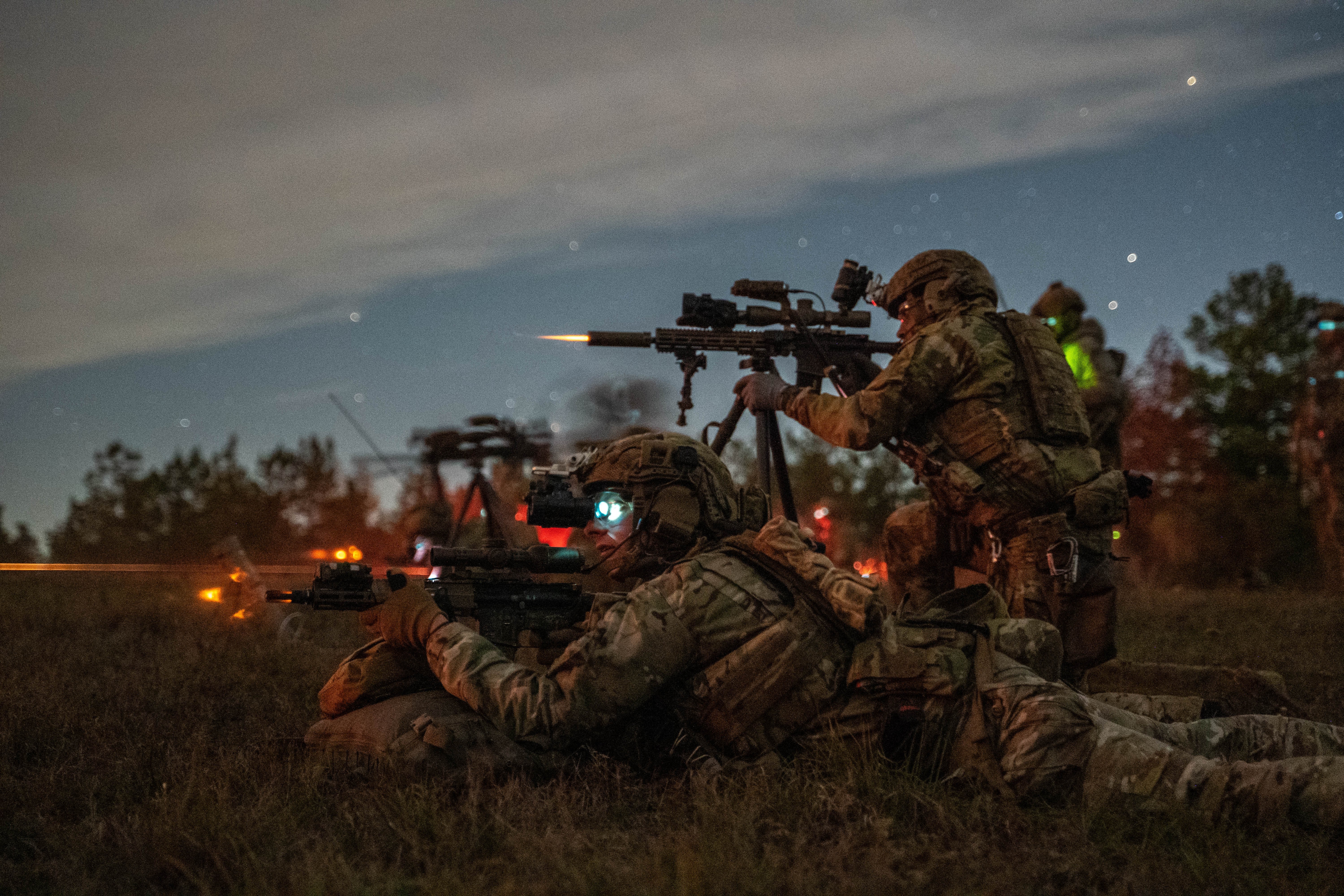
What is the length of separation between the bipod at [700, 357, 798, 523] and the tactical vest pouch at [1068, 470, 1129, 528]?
1.81 meters

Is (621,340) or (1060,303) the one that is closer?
(621,340)

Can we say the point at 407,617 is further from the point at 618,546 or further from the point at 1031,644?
the point at 1031,644

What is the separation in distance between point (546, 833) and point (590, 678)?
668 mm

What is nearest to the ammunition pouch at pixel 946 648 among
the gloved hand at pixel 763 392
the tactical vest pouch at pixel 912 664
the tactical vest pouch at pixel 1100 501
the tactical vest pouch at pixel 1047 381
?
the tactical vest pouch at pixel 912 664

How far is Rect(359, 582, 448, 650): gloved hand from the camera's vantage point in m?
4.44

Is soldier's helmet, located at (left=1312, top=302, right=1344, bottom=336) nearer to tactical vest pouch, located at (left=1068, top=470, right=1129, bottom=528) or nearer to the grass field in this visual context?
tactical vest pouch, located at (left=1068, top=470, right=1129, bottom=528)

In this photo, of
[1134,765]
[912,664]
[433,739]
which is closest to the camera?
[1134,765]

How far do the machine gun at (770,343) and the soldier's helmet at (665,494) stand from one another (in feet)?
5.60

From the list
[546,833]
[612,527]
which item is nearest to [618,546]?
[612,527]

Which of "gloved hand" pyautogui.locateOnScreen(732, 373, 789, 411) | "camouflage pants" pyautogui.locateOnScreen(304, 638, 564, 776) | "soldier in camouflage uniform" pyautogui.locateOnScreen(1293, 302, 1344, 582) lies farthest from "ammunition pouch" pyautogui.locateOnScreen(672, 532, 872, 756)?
"soldier in camouflage uniform" pyautogui.locateOnScreen(1293, 302, 1344, 582)

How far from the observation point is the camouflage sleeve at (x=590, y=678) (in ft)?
13.4

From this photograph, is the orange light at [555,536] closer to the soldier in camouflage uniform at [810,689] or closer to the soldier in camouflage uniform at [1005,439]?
the soldier in camouflage uniform at [1005,439]

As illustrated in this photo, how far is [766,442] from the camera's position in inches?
279

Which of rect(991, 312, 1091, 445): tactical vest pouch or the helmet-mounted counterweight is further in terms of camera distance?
rect(991, 312, 1091, 445): tactical vest pouch
